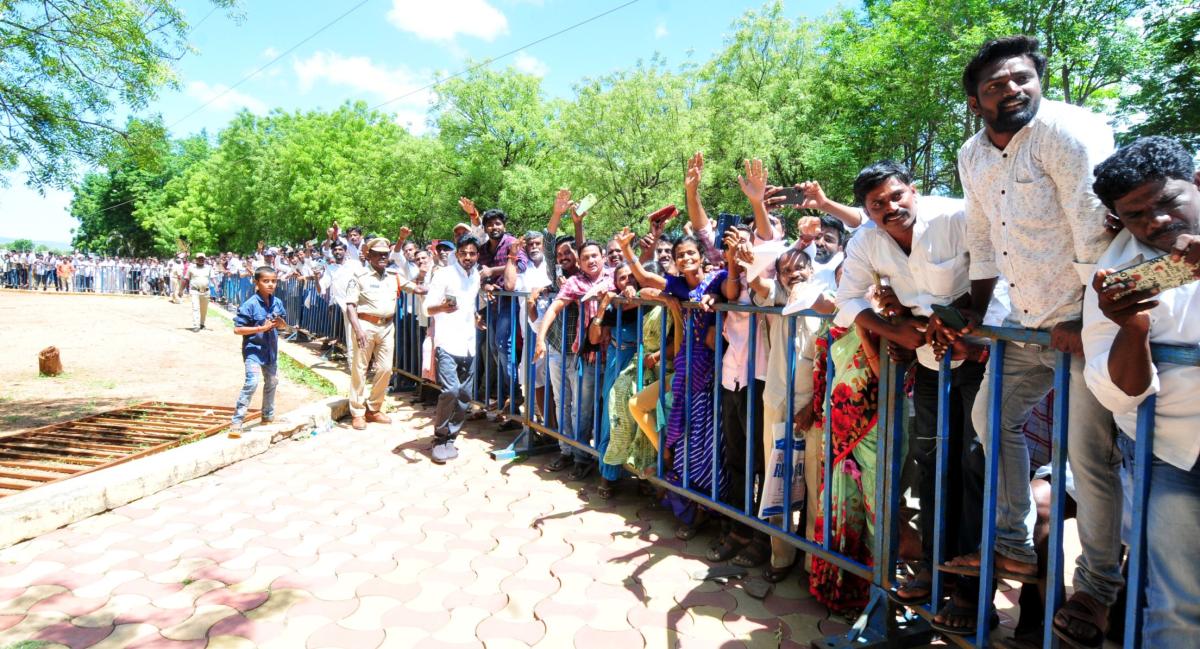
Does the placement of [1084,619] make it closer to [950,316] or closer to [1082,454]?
[1082,454]

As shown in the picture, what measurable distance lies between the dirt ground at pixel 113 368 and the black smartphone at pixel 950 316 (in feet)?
22.7

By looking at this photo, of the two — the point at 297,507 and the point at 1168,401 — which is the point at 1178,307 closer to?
the point at 1168,401

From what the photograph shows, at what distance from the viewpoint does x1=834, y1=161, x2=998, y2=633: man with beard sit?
2617 mm

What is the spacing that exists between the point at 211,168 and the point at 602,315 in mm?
55451

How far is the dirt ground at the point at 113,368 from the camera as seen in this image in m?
7.69

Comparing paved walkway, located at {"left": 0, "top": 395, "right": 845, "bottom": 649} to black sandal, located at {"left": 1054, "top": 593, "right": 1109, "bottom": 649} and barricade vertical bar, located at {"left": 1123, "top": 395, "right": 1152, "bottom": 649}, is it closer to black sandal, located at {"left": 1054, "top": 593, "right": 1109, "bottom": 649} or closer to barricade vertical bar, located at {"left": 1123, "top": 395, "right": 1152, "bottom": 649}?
black sandal, located at {"left": 1054, "top": 593, "right": 1109, "bottom": 649}

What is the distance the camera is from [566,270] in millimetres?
6078

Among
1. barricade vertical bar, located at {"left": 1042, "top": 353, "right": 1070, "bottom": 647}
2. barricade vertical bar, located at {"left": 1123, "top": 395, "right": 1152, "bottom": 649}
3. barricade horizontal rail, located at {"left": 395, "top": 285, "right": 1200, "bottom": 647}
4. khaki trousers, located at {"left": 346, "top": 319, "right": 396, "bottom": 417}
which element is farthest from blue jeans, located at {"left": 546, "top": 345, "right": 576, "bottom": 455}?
barricade vertical bar, located at {"left": 1123, "top": 395, "right": 1152, "bottom": 649}

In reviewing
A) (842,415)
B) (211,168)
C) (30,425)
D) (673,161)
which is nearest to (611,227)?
(673,161)

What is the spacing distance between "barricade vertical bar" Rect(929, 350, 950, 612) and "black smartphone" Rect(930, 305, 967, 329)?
0.17 m

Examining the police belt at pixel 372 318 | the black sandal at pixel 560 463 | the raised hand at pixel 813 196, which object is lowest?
the black sandal at pixel 560 463

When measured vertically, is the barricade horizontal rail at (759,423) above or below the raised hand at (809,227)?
below

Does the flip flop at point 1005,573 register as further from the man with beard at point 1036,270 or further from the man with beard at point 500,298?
the man with beard at point 500,298

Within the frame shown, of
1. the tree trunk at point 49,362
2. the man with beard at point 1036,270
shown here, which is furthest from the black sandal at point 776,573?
the tree trunk at point 49,362
